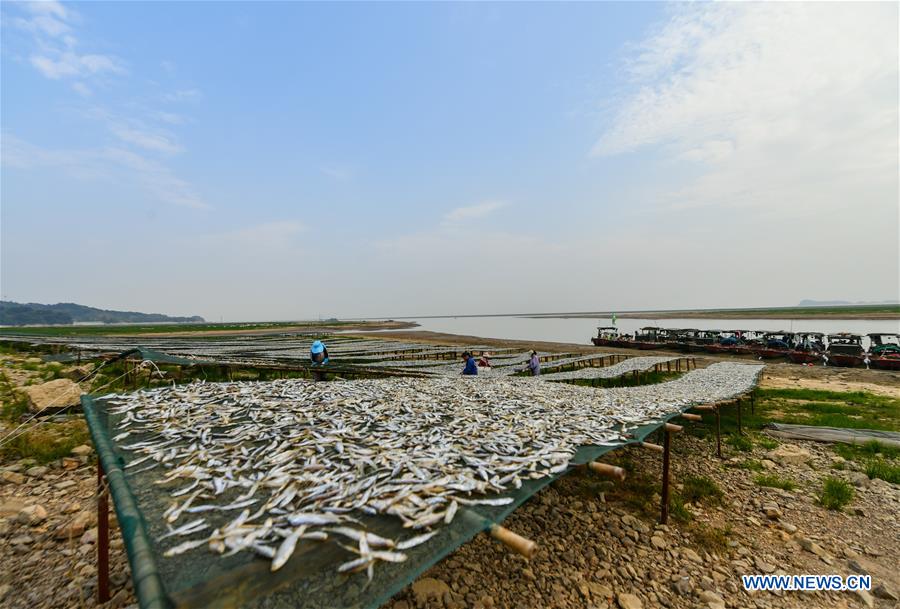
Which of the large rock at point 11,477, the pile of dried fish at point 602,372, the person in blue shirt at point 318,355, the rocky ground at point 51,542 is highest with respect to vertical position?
the person in blue shirt at point 318,355

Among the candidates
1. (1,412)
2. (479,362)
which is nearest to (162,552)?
(1,412)

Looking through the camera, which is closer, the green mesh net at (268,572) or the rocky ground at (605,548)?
the green mesh net at (268,572)

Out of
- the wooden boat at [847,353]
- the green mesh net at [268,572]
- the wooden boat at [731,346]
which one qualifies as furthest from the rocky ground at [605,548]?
the wooden boat at [731,346]

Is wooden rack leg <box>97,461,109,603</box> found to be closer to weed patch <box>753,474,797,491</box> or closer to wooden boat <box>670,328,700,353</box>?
weed patch <box>753,474,797,491</box>

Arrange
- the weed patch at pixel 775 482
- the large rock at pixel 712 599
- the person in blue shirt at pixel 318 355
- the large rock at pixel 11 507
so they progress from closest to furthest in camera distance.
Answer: the large rock at pixel 712 599
the large rock at pixel 11 507
the weed patch at pixel 775 482
the person in blue shirt at pixel 318 355

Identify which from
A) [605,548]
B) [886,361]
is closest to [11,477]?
[605,548]

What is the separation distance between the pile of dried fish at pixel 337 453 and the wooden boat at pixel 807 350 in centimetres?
2607

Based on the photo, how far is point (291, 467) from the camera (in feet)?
12.3

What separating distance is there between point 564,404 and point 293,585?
228 inches

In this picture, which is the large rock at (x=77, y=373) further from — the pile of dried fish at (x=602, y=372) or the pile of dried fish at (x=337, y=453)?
the pile of dried fish at (x=602, y=372)

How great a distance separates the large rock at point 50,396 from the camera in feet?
31.7

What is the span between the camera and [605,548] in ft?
17.9

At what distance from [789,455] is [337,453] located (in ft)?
34.6

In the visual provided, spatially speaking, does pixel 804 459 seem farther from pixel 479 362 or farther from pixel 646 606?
pixel 479 362
